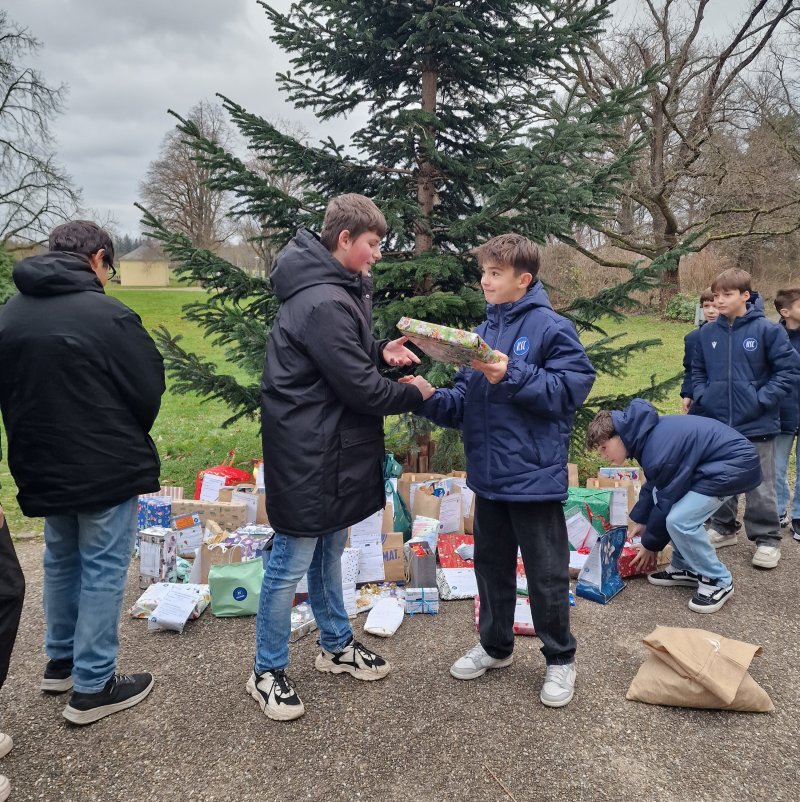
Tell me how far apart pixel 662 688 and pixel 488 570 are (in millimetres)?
859

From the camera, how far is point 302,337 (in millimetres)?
2248

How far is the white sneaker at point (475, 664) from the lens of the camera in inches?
107

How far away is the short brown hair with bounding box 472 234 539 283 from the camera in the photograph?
2377 millimetres

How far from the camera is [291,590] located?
8.05 feet

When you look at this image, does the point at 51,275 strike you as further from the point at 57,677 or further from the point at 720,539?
the point at 720,539

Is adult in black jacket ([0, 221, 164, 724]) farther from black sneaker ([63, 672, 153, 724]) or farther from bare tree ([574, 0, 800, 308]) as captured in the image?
bare tree ([574, 0, 800, 308])

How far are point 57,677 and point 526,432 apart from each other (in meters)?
2.30

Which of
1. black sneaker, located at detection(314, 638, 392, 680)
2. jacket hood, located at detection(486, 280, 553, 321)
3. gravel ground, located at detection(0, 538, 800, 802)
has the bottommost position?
gravel ground, located at detection(0, 538, 800, 802)

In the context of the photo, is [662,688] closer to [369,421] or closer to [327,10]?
[369,421]

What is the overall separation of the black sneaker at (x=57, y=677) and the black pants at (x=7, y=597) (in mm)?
572

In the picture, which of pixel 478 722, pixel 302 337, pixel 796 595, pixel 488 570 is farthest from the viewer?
pixel 796 595

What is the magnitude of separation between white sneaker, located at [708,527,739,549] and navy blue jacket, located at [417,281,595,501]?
2.46 m

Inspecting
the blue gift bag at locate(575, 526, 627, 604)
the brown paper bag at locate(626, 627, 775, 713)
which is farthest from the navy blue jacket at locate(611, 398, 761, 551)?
the brown paper bag at locate(626, 627, 775, 713)

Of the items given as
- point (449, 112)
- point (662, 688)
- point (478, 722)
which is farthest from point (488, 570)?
point (449, 112)
